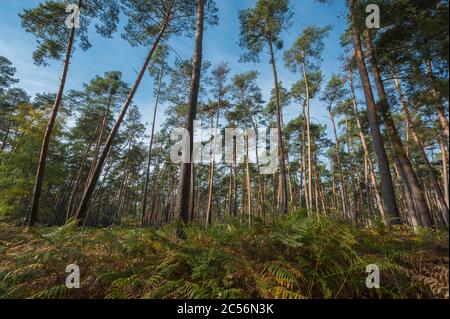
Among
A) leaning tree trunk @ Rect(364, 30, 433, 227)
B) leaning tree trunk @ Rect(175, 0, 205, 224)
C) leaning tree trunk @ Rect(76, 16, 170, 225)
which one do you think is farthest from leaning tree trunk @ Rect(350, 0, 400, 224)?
leaning tree trunk @ Rect(76, 16, 170, 225)

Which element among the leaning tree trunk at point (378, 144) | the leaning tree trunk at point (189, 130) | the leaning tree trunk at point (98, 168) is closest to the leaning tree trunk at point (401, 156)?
the leaning tree trunk at point (378, 144)

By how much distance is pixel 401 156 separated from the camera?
6766 millimetres

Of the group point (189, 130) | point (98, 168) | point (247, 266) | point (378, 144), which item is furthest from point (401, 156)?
point (98, 168)

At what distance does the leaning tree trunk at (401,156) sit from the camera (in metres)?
6.25

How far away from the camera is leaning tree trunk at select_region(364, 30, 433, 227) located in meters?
6.25

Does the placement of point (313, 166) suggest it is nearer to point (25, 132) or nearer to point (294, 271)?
point (294, 271)

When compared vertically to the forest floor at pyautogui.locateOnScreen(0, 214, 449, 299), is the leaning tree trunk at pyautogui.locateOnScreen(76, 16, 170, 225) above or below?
above

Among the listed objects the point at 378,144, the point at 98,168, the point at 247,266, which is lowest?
the point at 247,266

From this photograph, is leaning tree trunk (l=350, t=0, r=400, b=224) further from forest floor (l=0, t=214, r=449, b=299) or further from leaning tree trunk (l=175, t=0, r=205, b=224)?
leaning tree trunk (l=175, t=0, r=205, b=224)

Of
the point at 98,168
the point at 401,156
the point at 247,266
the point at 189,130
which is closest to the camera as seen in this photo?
the point at 247,266

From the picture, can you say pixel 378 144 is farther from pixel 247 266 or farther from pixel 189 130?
pixel 247 266

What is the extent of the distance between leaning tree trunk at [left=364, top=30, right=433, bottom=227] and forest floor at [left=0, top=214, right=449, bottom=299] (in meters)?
3.65

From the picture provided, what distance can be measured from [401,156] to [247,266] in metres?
7.47
